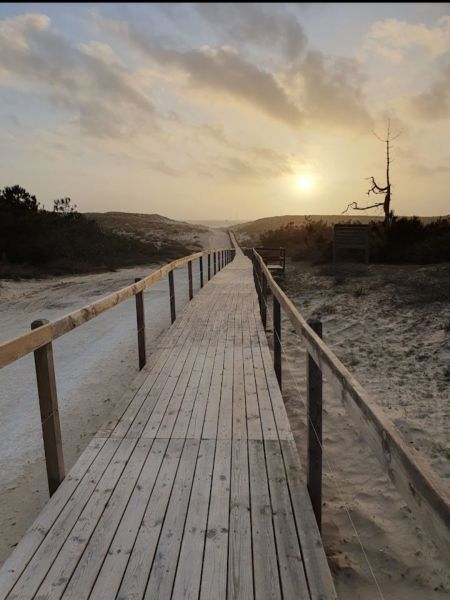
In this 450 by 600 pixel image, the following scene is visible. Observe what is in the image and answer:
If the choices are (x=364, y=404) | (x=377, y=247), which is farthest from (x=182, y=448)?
(x=377, y=247)

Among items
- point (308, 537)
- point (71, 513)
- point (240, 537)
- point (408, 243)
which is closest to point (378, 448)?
point (308, 537)

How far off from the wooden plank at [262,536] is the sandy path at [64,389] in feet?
5.59

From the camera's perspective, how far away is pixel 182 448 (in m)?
3.39

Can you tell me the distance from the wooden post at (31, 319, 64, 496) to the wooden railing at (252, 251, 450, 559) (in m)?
1.67

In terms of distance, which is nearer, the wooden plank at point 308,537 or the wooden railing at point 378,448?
the wooden railing at point 378,448

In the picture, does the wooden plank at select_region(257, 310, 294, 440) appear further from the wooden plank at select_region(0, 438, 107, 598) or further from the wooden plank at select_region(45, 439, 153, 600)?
the wooden plank at select_region(0, 438, 107, 598)

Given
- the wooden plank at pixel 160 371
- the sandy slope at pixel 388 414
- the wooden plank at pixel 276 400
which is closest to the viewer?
the sandy slope at pixel 388 414

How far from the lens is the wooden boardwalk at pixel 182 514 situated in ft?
6.82

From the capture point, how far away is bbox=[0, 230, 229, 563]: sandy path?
3.66 m

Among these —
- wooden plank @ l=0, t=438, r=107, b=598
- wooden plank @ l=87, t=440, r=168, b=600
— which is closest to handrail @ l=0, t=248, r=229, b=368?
wooden plank @ l=0, t=438, r=107, b=598

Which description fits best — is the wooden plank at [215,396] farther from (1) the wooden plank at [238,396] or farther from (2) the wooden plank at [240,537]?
(2) the wooden plank at [240,537]

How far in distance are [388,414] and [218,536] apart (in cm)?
346

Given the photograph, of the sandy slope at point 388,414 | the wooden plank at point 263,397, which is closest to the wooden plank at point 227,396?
the wooden plank at point 263,397

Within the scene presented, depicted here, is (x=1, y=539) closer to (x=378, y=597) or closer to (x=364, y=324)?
(x=378, y=597)
